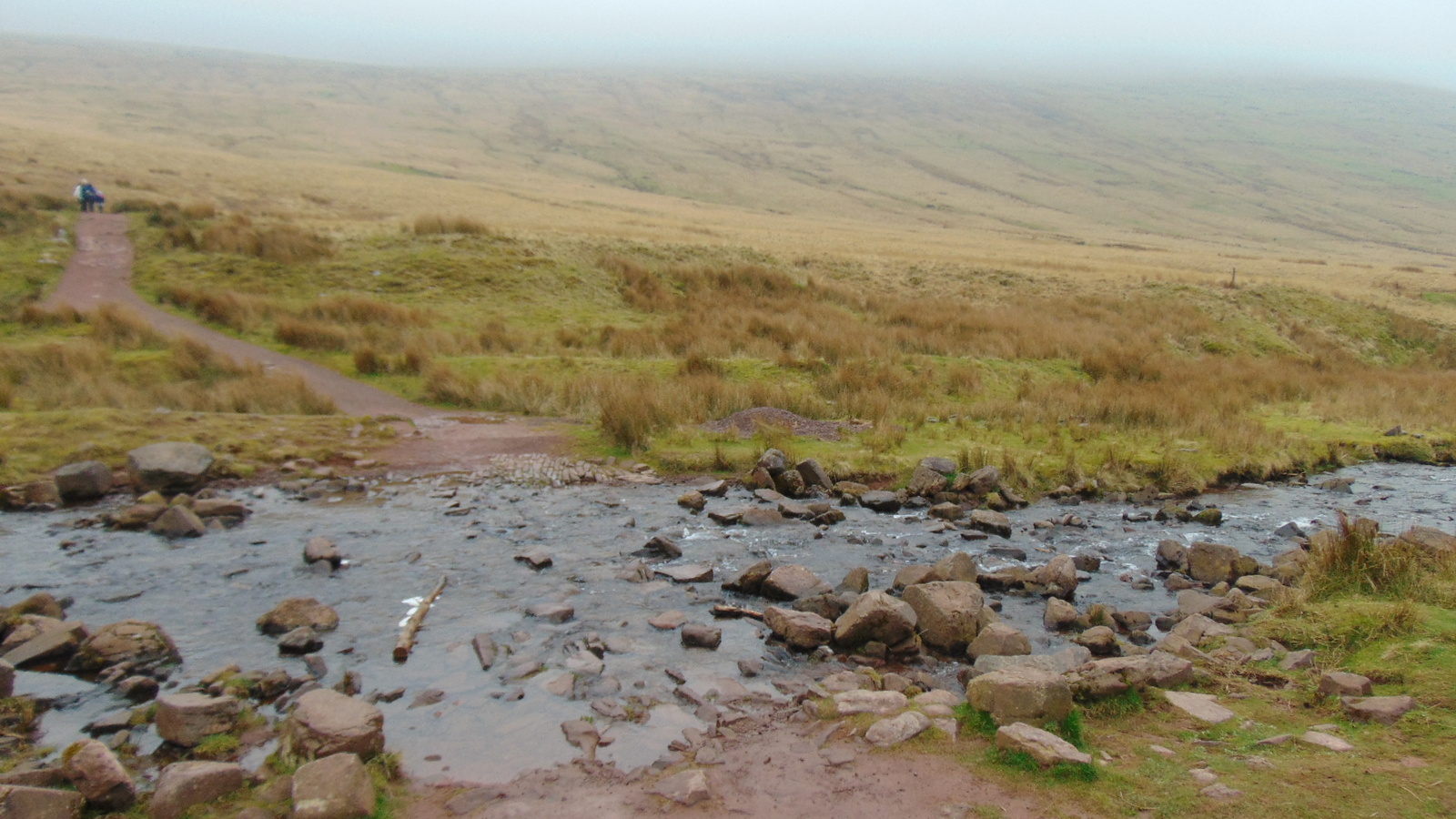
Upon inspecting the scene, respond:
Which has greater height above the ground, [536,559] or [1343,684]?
[1343,684]

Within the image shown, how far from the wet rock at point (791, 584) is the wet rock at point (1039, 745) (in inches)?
139

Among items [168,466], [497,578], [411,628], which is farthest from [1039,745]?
[168,466]

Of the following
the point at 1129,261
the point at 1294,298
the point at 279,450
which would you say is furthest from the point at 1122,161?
the point at 279,450

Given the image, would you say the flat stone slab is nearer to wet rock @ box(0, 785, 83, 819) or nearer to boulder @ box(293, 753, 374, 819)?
boulder @ box(293, 753, 374, 819)

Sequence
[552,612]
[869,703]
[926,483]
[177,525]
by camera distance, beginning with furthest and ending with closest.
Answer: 1. [926,483]
2. [177,525]
3. [552,612]
4. [869,703]

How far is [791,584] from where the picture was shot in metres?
9.78

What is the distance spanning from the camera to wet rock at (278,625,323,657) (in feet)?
26.0

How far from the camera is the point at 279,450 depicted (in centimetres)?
1414

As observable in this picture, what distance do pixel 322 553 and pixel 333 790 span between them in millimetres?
5234

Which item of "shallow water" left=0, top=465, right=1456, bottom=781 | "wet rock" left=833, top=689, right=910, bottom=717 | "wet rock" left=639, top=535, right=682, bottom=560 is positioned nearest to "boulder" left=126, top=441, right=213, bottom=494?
"shallow water" left=0, top=465, right=1456, bottom=781

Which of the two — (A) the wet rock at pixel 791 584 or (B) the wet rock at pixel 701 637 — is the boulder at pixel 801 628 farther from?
(A) the wet rock at pixel 791 584

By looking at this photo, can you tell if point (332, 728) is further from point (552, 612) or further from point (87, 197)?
point (87, 197)

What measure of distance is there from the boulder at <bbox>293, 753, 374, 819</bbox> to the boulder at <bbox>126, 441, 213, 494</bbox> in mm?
8663

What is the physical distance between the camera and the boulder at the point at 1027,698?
21.0 ft
